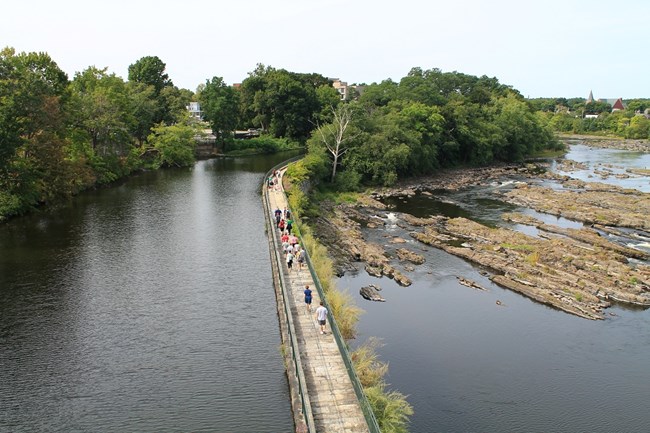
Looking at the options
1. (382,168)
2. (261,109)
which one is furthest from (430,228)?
(261,109)

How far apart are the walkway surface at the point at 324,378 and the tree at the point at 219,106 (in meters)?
79.6

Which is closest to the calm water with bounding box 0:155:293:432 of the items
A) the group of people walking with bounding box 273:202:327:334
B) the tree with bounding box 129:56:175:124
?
the group of people walking with bounding box 273:202:327:334

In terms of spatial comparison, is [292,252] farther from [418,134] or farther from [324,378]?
[418,134]

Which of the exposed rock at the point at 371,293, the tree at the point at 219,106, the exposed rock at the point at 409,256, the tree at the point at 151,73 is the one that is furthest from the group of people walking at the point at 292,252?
the tree at the point at 151,73

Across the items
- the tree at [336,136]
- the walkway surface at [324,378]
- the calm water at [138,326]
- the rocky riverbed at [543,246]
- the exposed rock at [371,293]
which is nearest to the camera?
the walkway surface at [324,378]

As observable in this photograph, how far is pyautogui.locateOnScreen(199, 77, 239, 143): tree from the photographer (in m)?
103

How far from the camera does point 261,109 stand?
117125mm

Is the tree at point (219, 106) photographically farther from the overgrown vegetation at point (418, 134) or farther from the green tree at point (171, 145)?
the overgrown vegetation at point (418, 134)

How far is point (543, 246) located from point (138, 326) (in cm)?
3360

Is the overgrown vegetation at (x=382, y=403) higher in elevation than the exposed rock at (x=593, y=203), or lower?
lower

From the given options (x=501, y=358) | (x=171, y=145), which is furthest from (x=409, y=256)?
(x=171, y=145)

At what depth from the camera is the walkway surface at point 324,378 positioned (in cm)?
1878

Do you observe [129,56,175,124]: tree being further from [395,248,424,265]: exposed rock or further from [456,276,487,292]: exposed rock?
[456,276,487,292]: exposed rock

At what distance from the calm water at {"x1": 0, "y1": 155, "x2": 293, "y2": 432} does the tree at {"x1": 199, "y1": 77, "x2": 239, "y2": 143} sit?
5455 cm
